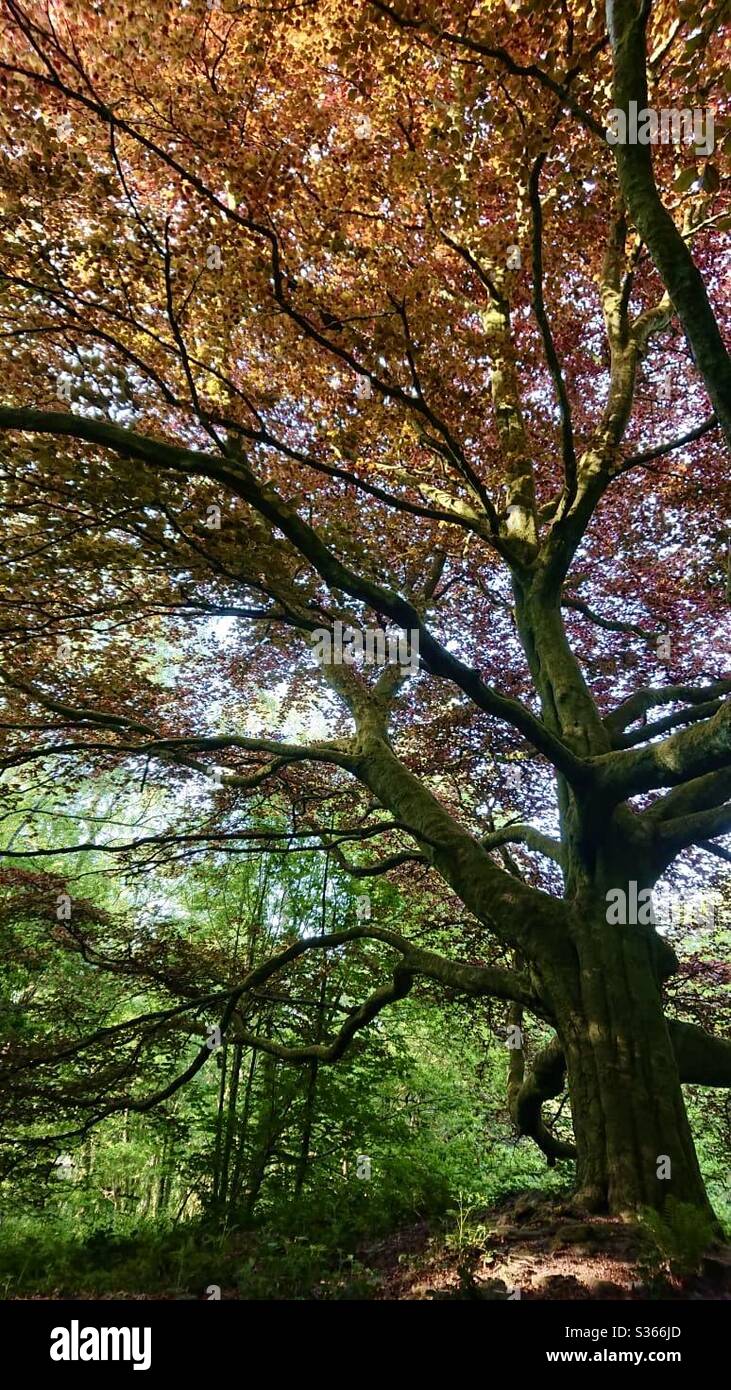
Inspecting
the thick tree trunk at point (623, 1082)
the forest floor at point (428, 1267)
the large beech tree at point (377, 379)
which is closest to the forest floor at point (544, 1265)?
the forest floor at point (428, 1267)

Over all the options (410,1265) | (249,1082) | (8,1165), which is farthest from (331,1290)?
(249,1082)

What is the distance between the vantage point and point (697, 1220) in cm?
311

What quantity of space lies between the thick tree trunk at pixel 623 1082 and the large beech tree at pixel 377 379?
17 mm

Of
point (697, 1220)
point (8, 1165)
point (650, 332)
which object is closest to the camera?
point (697, 1220)

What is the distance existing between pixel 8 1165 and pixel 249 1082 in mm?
2477

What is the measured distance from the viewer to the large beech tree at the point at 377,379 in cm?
387

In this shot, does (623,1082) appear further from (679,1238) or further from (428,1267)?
(428,1267)

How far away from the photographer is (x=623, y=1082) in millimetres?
3945

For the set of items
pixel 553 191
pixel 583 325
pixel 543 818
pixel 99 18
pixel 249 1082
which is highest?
pixel 583 325

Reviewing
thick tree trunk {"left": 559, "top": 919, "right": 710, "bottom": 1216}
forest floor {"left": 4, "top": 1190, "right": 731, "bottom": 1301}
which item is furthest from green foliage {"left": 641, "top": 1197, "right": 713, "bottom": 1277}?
thick tree trunk {"left": 559, "top": 919, "right": 710, "bottom": 1216}

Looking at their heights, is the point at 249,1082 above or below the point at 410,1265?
above

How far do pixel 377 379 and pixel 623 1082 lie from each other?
4.74 meters

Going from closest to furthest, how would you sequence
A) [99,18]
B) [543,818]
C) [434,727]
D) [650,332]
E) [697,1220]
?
[697,1220]
[99,18]
[650,332]
[434,727]
[543,818]
